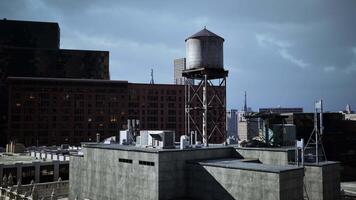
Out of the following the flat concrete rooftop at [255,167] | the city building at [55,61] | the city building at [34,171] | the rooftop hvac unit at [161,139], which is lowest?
the city building at [34,171]

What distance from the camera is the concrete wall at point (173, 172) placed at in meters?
41.0

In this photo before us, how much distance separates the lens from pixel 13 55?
193 metres

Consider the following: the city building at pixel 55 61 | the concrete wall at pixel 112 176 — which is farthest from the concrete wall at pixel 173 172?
the city building at pixel 55 61

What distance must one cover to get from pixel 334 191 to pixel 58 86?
14086 centimetres

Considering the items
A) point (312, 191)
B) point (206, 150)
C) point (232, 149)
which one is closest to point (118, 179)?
point (206, 150)

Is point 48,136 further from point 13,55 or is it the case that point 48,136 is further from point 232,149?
point 232,149

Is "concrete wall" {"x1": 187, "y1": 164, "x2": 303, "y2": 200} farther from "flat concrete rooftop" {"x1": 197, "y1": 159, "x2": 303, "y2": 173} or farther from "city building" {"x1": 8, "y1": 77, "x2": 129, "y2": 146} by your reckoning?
"city building" {"x1": 8, "y1": 77, "x2": 129, "y2": 146}

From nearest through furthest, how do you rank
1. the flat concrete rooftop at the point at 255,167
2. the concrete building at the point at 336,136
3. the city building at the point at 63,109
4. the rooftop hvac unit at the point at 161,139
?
the flat concrete rooftop at the point at 255,167 → the rooftop hvac unit at the point at 161,139 → the concrete building at the point at 336,136 → the city building at the point at 63,109

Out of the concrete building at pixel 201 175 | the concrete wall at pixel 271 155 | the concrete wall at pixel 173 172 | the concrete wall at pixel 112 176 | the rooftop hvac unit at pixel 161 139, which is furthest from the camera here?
the rooftop hvac unit at pixel 161 139

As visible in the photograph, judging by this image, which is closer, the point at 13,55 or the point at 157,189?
the point at 157,189

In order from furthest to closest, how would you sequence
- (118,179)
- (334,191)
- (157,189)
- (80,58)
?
(80,58) < (118,179) < (334,191) < (157,189)

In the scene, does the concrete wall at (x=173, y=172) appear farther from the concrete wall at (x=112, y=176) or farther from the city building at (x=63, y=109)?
the city building at (x=63, y=109)

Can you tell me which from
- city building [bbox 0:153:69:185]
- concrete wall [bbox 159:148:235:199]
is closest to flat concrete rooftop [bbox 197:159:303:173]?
concrete wall [bbox 159:148:235:199]

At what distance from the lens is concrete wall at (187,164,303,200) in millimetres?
34812
